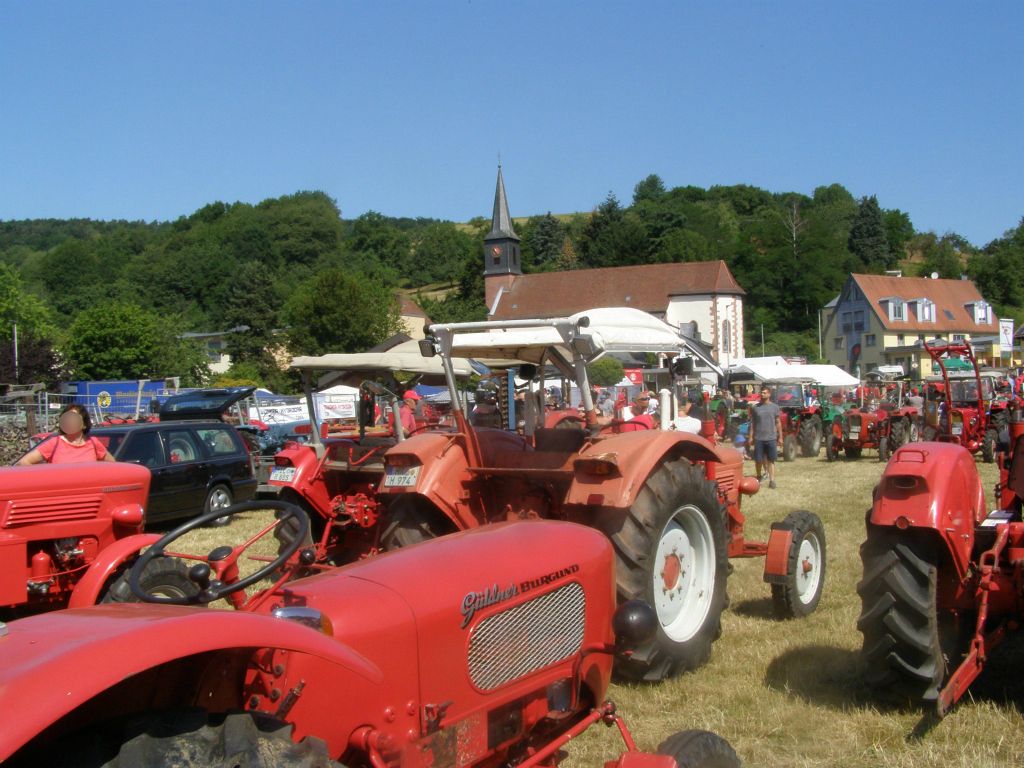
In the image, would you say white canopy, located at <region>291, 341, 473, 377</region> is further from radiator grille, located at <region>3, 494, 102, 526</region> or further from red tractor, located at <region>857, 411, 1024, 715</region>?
red tractor, located at <region>857, 411, 1024, 715</region>

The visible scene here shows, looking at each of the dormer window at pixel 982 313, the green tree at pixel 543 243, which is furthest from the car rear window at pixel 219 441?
the green tree at pixel 543 243

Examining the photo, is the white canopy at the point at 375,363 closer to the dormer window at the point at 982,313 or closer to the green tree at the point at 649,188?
the dormer window at the point at 982,313

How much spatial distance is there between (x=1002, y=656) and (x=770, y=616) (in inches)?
62.9

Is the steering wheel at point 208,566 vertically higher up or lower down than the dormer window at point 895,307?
lower down

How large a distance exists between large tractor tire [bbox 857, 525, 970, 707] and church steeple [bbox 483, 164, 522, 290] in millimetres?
68870

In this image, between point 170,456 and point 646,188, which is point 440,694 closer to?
point 170,456

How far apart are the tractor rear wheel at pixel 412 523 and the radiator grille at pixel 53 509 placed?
1.74 m

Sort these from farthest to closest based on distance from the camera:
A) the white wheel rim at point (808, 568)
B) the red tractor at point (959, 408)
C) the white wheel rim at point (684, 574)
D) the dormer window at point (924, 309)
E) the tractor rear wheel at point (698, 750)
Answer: the dormer window at point (924, 309)
the red tractor at point (959, 408)
the white wheel rim at point (808, 568)
the white wheel rim at point (684, 574)
the tractor rear wheel at point (698, 750)

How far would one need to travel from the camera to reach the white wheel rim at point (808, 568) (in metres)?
6.35


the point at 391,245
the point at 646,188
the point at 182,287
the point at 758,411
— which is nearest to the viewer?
the point at 758,411

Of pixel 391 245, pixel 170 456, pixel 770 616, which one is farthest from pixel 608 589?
pixel 391 245

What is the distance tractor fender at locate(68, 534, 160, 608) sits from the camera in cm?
484

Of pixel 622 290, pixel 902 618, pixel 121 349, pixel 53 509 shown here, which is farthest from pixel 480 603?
pixel 622 290

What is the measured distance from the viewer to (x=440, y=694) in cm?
249
